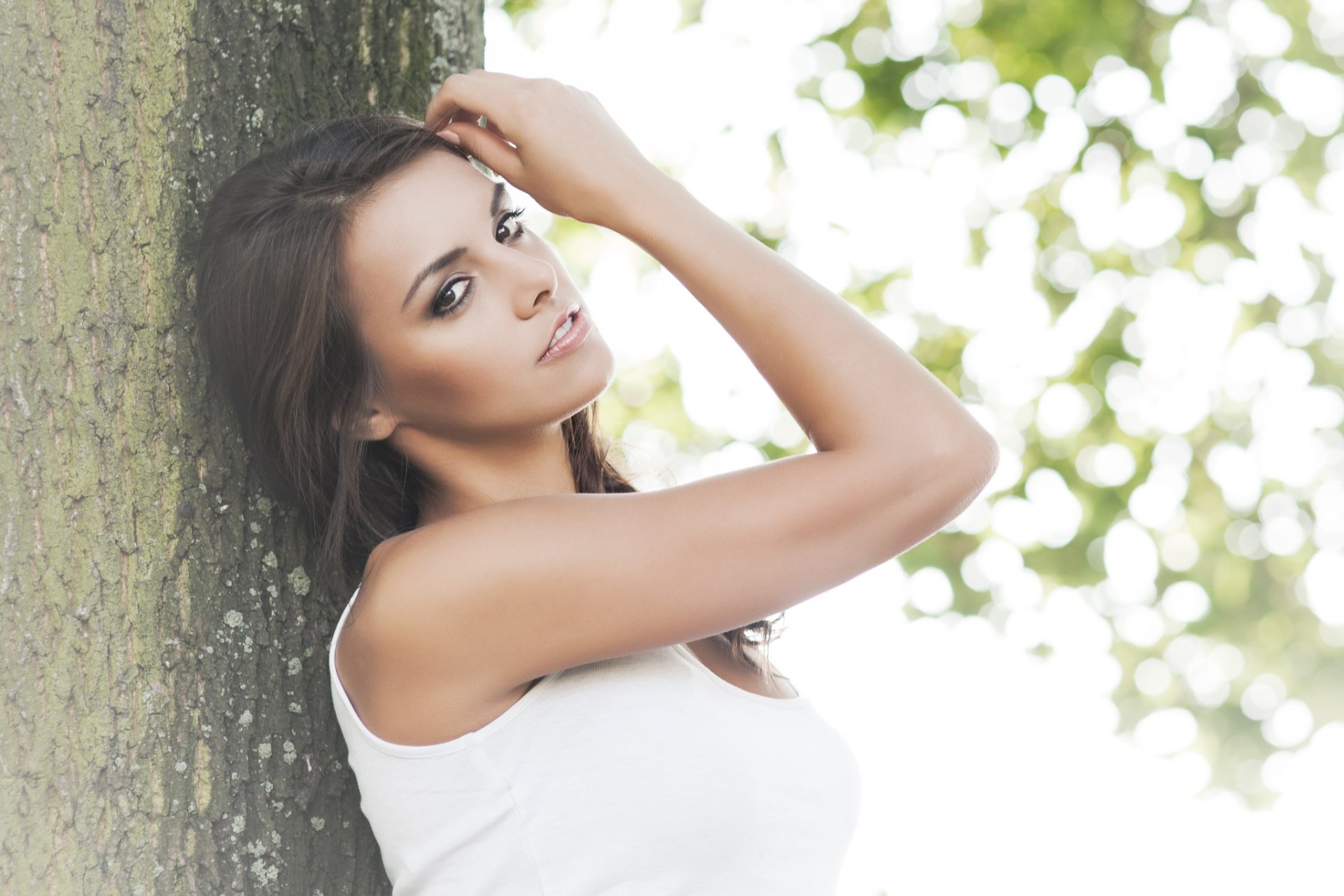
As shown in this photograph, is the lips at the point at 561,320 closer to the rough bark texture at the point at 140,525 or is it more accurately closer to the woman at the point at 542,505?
the woman at the point at 542,505

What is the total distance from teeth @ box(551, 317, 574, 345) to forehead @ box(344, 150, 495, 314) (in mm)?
211

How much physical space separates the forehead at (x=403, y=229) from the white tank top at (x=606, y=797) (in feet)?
1.77

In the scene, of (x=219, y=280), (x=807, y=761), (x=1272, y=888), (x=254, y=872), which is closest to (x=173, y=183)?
(x=219, y=280)

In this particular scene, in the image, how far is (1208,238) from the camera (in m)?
5.81

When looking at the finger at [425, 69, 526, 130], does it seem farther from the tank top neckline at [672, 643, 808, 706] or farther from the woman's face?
the tank top neckline at [672, 643, 808, 706]

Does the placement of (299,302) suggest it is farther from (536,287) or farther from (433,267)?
(536,287)

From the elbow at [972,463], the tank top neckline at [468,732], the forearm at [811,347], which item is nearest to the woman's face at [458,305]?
the forearm at [811,347]

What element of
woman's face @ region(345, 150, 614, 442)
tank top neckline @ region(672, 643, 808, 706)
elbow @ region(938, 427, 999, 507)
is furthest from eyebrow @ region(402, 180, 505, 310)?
Result: elbow @ region(938, 427, 999, 507)

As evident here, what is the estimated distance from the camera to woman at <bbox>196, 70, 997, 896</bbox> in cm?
180

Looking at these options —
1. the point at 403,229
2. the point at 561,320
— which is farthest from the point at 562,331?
the point at 403,229

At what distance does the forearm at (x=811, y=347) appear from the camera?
180cm

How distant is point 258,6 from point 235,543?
927 millimetres

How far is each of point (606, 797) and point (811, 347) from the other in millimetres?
746

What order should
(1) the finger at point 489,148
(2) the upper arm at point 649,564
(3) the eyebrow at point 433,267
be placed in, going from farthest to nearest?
(1) the finger at point 489,148, (3) the eyebrow at point 433,267, (2) the upper arm at point 649,564
